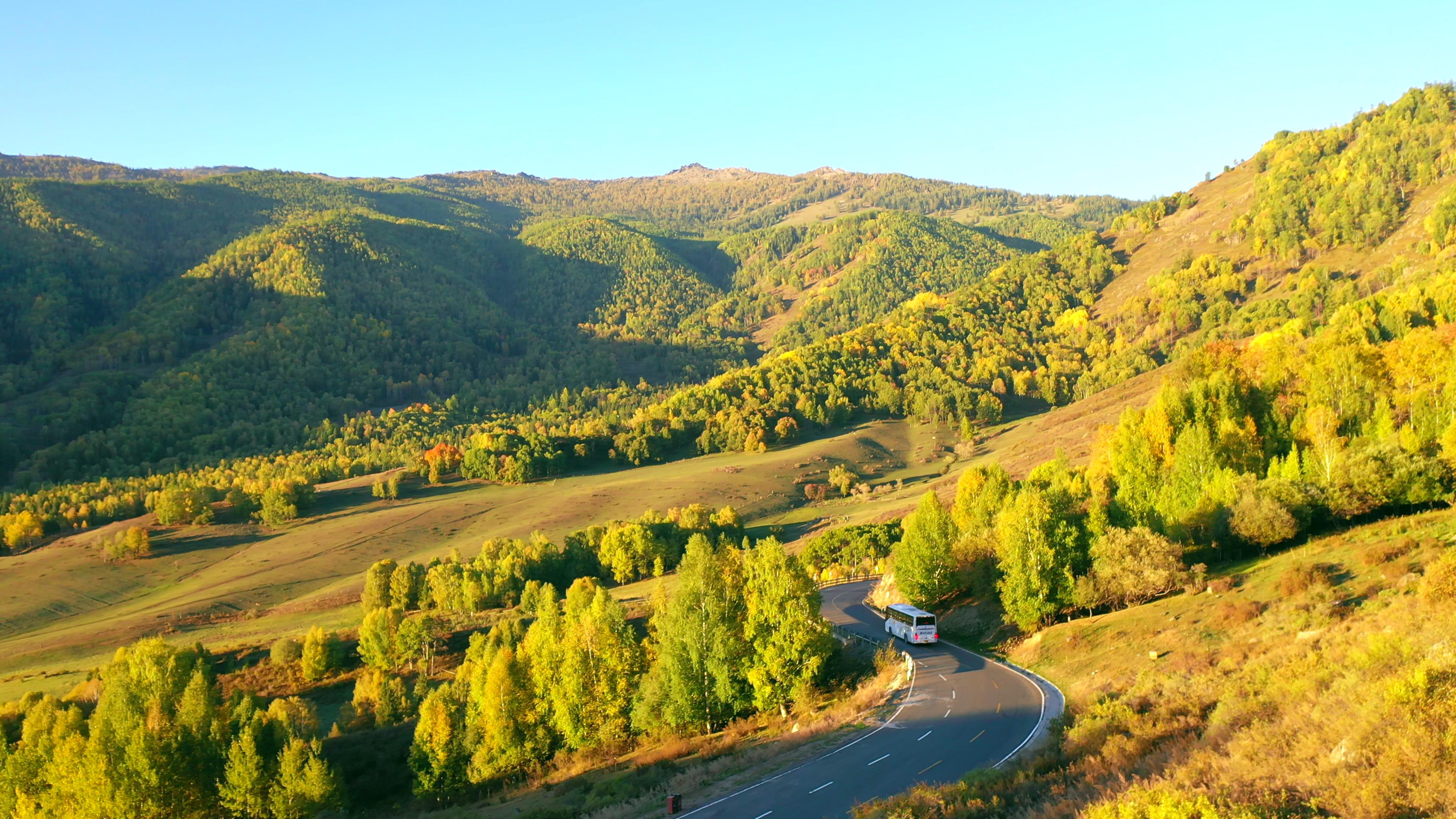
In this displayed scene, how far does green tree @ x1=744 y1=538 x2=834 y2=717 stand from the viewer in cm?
4016

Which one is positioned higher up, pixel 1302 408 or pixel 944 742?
pixel 1302 408

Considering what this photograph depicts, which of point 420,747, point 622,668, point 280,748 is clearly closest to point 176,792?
point 280,748

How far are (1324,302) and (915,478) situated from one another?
8672 centimetres

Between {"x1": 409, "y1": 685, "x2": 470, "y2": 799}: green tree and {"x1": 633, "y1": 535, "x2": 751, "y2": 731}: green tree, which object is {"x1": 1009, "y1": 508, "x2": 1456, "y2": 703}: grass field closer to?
{"x1": 633, "y1": 535, "x2": 751, "y2": 731}: green tree

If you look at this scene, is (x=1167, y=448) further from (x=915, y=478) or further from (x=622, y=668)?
(x=915, y=478)

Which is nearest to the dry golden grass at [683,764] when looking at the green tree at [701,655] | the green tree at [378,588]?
the green tree at [701,655]

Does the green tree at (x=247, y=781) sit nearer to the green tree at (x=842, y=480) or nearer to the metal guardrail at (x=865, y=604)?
the metal guardrail at (x=865, y=604)

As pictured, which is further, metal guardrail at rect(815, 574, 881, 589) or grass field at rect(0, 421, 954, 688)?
grass field at rect(0, 421, 954, 688)

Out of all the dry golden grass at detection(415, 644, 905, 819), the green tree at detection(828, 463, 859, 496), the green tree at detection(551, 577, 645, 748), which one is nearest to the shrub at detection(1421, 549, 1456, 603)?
the dry golden grass at detection(415, 644, 905, 819)

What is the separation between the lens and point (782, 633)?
4053 centimetres

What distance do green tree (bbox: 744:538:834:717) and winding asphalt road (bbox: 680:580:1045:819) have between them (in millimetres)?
5016

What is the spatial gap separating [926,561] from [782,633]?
17.8 metres

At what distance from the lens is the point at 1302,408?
63719 millimetres

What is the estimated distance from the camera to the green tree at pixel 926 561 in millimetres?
54875
